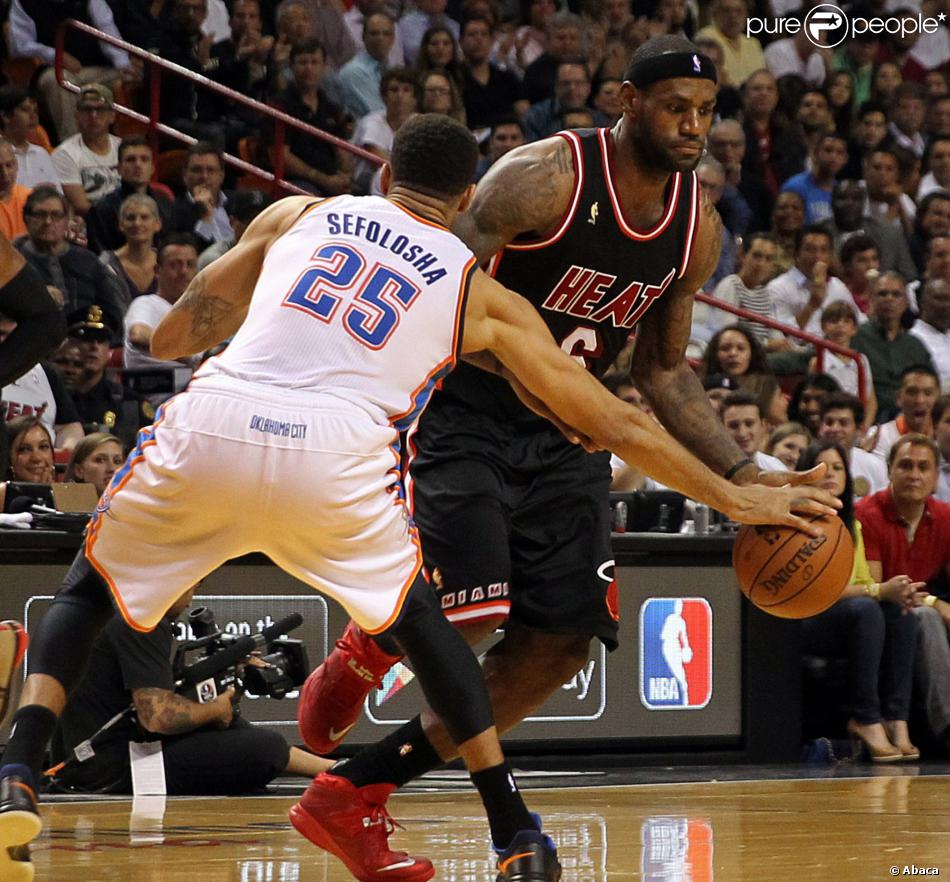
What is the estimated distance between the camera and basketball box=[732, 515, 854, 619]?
166 inches

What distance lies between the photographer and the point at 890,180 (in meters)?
13.6

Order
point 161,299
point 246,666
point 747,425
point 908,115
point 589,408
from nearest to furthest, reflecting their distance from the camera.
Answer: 1. point 589,408
2. point 246,666
3. point 747,425
4. point 161,299
5. point 908,115

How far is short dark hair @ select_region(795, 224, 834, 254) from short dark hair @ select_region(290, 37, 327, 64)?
3.49m

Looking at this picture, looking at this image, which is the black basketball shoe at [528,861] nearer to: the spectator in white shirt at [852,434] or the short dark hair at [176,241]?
Answer: the spectator in white shirt at [852,434]

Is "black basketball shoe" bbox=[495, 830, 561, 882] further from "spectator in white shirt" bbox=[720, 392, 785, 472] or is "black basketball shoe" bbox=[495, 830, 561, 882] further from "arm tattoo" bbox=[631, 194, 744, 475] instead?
"spectator in white shirt" bbox=[720, 392, 785, 472]

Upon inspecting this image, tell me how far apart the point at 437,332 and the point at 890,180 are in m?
10.6

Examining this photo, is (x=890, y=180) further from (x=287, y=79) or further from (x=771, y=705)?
(x=771, y=705)

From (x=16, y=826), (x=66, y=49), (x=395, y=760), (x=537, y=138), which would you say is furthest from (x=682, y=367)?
(x=537, y=138)

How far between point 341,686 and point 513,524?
587 mm

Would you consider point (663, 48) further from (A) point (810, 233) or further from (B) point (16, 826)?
(A) point (810, 233)

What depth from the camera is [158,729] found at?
6.38 m

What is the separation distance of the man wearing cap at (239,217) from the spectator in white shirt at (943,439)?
393cm

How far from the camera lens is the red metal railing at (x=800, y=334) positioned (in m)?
11.3

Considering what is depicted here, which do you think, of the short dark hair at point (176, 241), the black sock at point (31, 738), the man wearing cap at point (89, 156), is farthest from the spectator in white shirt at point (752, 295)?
the black sock at point (31, 738)
